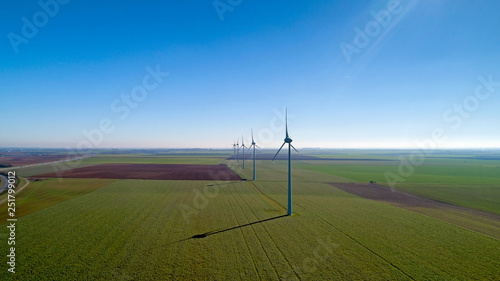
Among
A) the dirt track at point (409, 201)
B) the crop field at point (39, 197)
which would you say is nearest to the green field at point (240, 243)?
the crop field at point (39, 197)

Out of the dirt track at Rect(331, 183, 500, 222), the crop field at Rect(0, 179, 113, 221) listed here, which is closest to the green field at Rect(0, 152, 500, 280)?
the crop field at Rect(0, 179, 113, 221)

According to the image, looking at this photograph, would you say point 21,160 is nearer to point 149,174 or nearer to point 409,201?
point 149,174

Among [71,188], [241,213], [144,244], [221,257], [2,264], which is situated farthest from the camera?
[71,188]

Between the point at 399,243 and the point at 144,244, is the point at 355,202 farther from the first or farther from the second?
the point at 144,244

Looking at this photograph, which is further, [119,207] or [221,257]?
[119,207]

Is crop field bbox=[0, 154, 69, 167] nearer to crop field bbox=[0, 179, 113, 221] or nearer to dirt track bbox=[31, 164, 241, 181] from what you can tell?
dirt track bbox=[31, 164, 241, 181]

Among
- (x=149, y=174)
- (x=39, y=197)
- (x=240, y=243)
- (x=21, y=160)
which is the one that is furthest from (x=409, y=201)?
(x=21, y=160)

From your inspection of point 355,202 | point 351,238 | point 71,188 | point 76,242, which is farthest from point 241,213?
point 71,188

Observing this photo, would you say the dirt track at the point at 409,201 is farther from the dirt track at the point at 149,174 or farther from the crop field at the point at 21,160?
the crop field at the point at 21,160

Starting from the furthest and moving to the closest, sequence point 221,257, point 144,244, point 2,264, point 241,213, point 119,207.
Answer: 1. point 119,207
2. point 241,213
3. point 144,244
4. point 221,257
5. point 2,264
